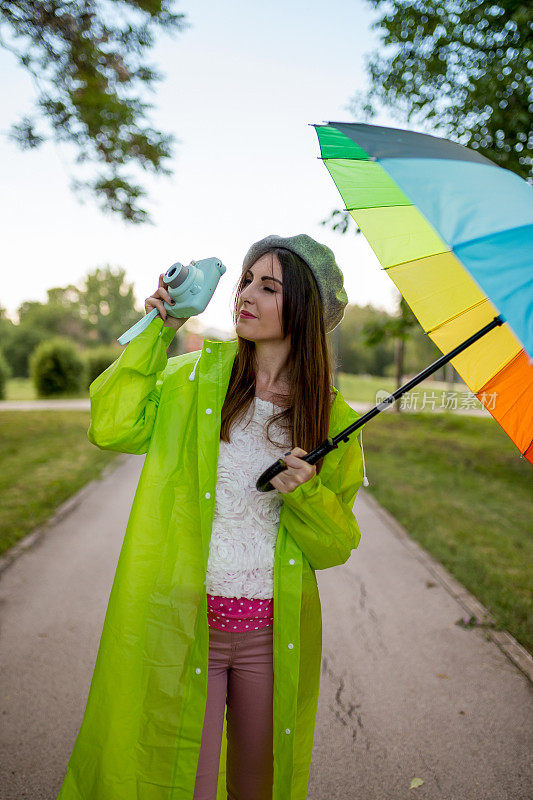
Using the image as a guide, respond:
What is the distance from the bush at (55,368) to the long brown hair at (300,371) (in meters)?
29.3

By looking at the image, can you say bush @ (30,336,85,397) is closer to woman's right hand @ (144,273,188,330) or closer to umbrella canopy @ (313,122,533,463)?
woman's right hand @ (144,273,188,330)

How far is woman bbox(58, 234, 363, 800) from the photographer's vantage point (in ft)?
6.09

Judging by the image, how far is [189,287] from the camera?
1.87 meters

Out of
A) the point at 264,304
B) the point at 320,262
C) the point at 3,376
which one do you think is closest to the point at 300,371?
the point at 264,304

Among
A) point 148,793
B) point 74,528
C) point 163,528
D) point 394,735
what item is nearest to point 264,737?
point 148,793

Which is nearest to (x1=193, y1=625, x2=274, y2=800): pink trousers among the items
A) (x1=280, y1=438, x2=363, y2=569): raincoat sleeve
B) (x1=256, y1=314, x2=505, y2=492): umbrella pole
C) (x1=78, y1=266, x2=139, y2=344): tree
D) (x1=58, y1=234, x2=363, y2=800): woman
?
(x1=58, y1=234, x2=363, y2=800): woman

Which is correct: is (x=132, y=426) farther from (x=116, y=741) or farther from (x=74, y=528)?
(x=74, y=528)

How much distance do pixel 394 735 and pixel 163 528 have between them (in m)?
2.21

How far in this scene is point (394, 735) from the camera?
10.5 feet

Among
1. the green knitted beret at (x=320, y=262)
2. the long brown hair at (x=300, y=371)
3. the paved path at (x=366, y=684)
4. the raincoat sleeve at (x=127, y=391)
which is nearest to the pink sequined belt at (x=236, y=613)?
→ the long brown hair at (x=300, y=371)

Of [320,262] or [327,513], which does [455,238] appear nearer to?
[320,262]

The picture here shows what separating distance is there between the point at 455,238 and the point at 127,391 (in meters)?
1.10

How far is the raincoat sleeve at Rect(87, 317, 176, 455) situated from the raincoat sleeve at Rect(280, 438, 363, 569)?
555mm

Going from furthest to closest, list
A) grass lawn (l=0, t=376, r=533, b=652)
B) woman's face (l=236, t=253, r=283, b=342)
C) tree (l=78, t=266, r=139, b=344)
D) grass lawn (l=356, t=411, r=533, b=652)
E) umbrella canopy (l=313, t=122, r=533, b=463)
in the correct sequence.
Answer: tree (l=78, t=266, r=139, b=344)
grass lawn (l=0, t=376, r=533, b=652)
grass lawn (l=356, t=411, r=533, b=652)
woman's face (l=236, t=253, r=283, b=342)
umbrella canopy (l=313, t=122, r=533, b=463)
